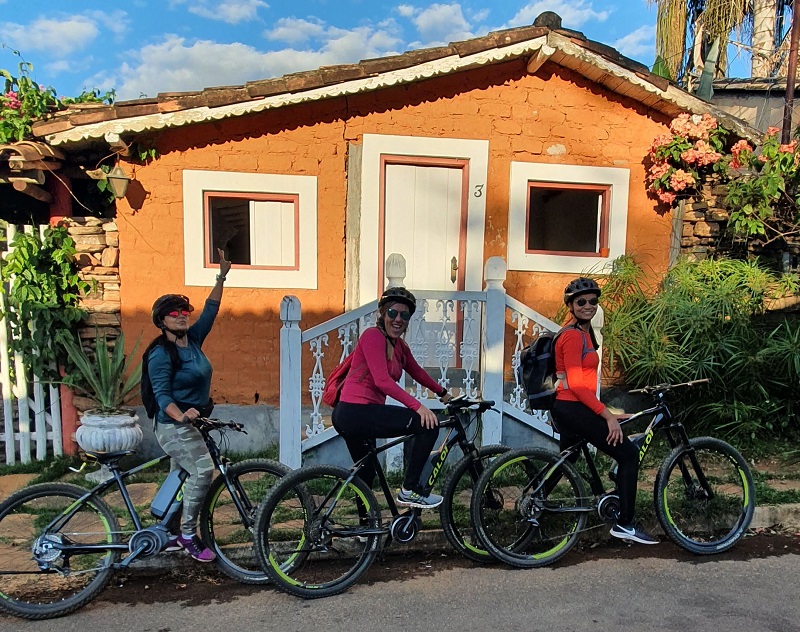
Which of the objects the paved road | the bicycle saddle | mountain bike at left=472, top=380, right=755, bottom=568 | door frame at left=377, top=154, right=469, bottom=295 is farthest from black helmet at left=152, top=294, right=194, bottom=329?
door frame at left=377, top=154, right=469, bottom=295

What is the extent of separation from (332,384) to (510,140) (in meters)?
3.83

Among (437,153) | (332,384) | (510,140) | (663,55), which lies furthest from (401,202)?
(663,55)

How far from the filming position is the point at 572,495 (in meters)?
3.57

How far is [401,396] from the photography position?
3137mm

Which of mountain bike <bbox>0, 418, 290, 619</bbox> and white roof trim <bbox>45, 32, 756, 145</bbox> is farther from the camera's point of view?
white roof trim <bbox>45, 32, 756, 145</bbox>

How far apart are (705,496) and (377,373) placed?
Result: 2456 millimetres

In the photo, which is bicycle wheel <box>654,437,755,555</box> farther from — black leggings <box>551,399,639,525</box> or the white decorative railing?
the white decorative railing

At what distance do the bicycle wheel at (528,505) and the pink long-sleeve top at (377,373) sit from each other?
26.8 inches

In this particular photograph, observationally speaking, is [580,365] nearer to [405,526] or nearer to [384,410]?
[384,410]

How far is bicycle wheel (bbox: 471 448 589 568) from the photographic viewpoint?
11.4 ft

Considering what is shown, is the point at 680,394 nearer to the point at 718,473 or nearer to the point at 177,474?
the point at 718,473

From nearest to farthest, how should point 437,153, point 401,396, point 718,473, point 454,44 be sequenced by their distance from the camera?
point 401,396
point 718,473
point 454,44
point 437,153

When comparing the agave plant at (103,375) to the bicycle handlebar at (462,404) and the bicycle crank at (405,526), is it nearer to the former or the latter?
the bicycle crank at (405,526)

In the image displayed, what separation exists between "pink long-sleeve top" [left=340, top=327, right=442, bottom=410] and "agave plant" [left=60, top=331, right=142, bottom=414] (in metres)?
2.60
